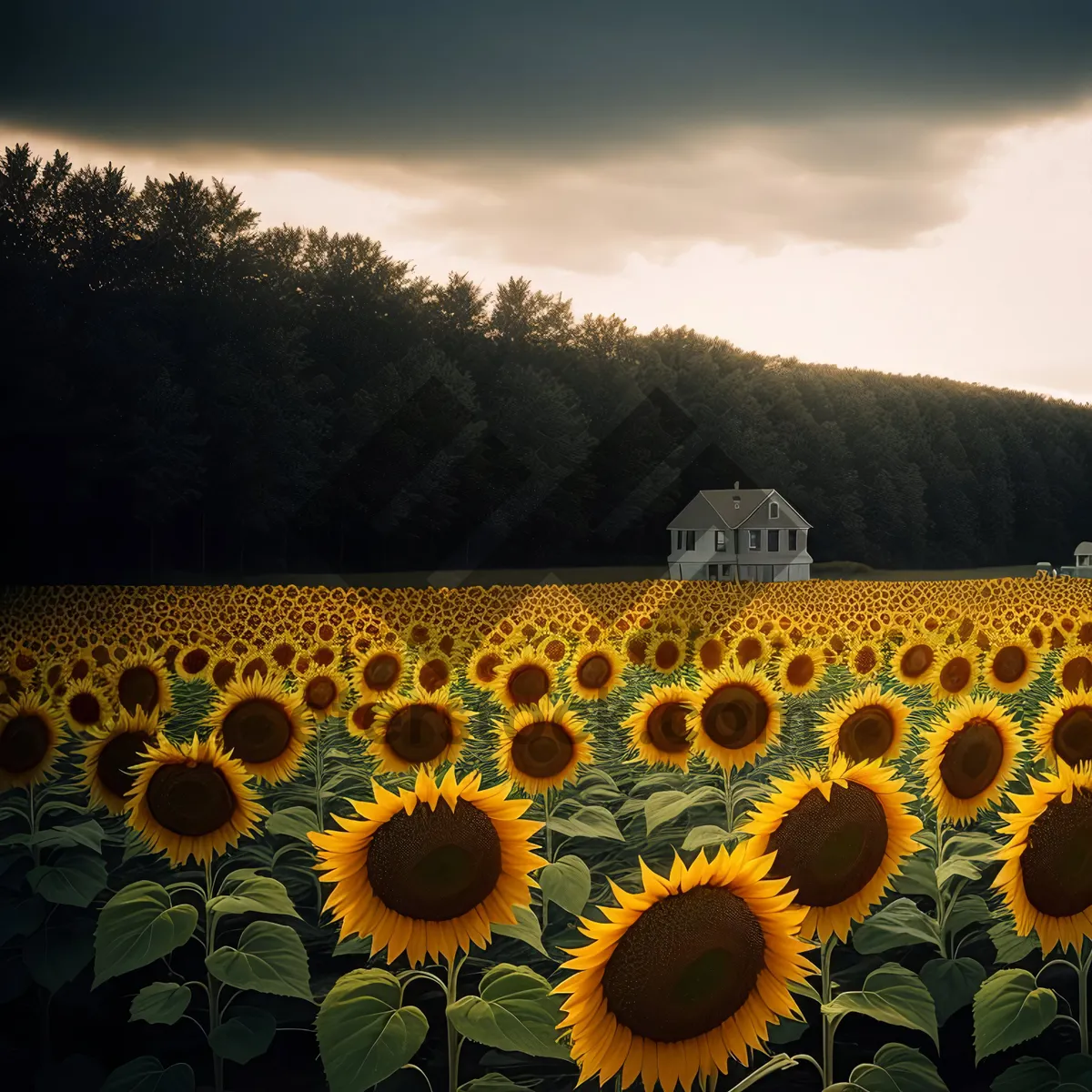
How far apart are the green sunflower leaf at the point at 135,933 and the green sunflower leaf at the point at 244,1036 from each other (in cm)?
47

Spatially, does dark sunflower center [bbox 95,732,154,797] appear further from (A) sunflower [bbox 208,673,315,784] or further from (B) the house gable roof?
(B) the house gable roof

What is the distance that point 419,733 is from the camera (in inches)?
205

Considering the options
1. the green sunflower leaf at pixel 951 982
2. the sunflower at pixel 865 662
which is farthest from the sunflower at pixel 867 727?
the sunflower at pixel 865 662

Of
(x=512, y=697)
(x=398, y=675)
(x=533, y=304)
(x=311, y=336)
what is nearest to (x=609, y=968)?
(x=512, y=697)

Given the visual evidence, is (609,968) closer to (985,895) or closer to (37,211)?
(985,895)

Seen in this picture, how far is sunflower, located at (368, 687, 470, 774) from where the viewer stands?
5.16 m

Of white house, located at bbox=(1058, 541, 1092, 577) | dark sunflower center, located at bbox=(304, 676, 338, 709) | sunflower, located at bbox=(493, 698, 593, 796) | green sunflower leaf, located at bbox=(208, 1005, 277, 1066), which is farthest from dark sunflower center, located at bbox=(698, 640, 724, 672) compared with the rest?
white house, located at bbox=(1058, 541, 1092, 577)

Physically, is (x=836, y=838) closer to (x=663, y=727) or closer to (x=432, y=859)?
(x=432, y=859)

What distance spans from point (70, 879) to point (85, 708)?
2378mm

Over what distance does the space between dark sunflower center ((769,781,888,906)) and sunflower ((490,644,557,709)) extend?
386 centimetres

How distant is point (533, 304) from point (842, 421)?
1267 inches

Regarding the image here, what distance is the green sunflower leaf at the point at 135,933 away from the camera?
3.30 m

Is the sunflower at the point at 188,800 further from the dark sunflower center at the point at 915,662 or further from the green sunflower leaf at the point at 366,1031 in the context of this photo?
the dark sunflower center at the point at 915,662

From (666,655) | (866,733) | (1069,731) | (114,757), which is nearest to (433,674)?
(114,757)
